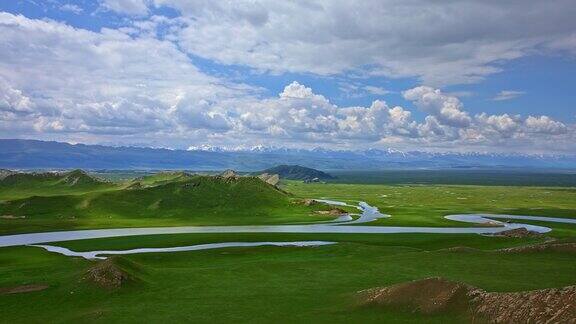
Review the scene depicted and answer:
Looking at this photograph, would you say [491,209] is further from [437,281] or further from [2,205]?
[2,205]

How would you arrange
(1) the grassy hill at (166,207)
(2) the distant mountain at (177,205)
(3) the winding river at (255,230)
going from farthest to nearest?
(2) the distant mountain at (177,205) < (1) the grassy hill at (166,207) < (3) the winding river at (255,230)

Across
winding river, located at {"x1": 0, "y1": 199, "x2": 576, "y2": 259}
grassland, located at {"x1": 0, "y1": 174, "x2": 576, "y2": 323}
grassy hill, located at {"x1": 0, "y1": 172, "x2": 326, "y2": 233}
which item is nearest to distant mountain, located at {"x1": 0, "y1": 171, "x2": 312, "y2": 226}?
grassy hill, located at {"x1": 0, "y1": 172, "x2": 326, "y2": 233}

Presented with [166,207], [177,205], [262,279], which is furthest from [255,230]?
[262,279]

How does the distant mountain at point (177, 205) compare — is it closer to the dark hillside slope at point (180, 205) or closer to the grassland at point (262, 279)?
the dark hillside slope at point (180, 205)

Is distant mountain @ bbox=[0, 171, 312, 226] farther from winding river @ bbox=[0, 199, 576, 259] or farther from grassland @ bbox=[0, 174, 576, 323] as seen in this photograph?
grassland @ bbox=[0, 174, 576, 323]

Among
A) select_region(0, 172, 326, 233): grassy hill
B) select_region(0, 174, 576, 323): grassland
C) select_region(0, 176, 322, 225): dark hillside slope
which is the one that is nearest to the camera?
select_region(0, 174, 576, 323): grassland

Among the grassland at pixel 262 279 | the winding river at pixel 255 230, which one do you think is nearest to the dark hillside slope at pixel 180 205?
the winding river at pixel 255 230

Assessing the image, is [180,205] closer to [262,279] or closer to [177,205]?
[177,205]

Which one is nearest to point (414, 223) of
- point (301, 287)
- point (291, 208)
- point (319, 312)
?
point (291, 208)
